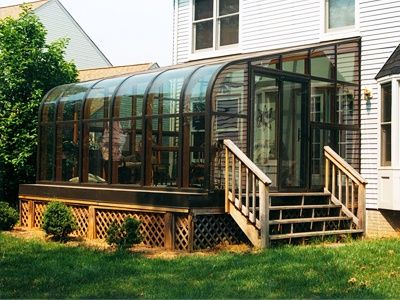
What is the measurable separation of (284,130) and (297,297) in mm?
5990

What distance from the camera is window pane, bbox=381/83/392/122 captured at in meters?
12.1

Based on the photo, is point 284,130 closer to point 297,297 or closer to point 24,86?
point 297,297

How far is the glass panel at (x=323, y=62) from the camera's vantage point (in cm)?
1243

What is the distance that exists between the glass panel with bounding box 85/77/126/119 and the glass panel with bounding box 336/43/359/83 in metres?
4.52

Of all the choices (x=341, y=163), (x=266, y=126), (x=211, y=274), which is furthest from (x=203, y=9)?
(x=211, y=274)

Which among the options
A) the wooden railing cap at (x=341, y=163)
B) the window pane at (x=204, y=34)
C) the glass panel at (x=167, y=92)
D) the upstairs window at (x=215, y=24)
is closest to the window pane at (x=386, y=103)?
the wooden railing cap at (x=341, y=163)

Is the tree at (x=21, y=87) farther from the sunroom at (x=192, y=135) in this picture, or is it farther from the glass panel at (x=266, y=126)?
the glass panel at (x=266, y=126)

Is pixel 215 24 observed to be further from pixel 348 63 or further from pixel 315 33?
pixel 348 63

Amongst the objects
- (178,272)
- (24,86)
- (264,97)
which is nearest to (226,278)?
(178,272)

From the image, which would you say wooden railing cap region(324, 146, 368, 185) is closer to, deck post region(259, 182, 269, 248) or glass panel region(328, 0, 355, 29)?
deck post region(259, 182, 269, 248)

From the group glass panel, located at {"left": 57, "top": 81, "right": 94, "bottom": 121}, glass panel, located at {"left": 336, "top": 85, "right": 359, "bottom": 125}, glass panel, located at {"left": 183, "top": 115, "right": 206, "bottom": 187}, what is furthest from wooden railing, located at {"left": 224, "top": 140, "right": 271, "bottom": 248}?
glass panel, located at {"left": 57, "top": 81, "right": 94, "bottom": 121}

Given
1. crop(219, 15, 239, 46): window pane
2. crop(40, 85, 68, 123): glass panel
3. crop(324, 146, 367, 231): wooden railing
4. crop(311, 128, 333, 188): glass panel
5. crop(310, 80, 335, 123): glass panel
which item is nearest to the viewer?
crop(324, 146, 367, 231): wooden railing

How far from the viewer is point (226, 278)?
7227 millimetres

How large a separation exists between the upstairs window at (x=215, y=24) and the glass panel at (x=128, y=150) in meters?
4.95
